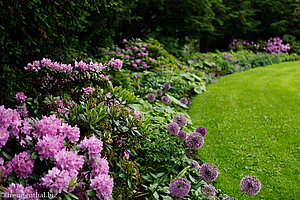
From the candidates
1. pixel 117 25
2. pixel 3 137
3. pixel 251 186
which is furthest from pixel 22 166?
pixel 117 25

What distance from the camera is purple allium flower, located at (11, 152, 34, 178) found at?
5.17 ft

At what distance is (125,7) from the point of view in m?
6.41

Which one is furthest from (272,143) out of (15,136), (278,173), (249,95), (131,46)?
(131,46)

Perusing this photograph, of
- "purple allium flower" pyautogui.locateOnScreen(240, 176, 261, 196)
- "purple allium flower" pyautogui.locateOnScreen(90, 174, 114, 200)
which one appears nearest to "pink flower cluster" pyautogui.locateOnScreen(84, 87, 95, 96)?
"purple allium flower" pyautogui.locateOnScreen(90, 174, 114, 200)

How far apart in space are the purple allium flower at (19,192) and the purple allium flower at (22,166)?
0.37 ft

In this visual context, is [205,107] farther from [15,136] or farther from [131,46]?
[15,136]

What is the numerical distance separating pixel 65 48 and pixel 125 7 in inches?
104

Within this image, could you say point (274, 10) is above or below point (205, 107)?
above

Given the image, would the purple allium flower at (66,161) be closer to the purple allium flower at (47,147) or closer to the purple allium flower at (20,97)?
the purple allium flower at (47,147)

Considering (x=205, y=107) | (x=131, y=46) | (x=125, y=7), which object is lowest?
(x=205, y=107)

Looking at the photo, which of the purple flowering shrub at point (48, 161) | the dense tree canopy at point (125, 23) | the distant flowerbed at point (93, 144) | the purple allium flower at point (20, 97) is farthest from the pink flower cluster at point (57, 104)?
the dense tree canopy at point (125, 23)

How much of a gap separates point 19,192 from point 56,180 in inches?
9.0

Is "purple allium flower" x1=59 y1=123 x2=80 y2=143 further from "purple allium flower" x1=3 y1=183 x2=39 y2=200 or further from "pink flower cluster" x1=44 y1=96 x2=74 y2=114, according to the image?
"pink flower cluster" x1=44 y1=96 x2=74 y2=114

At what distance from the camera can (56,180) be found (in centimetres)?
145
